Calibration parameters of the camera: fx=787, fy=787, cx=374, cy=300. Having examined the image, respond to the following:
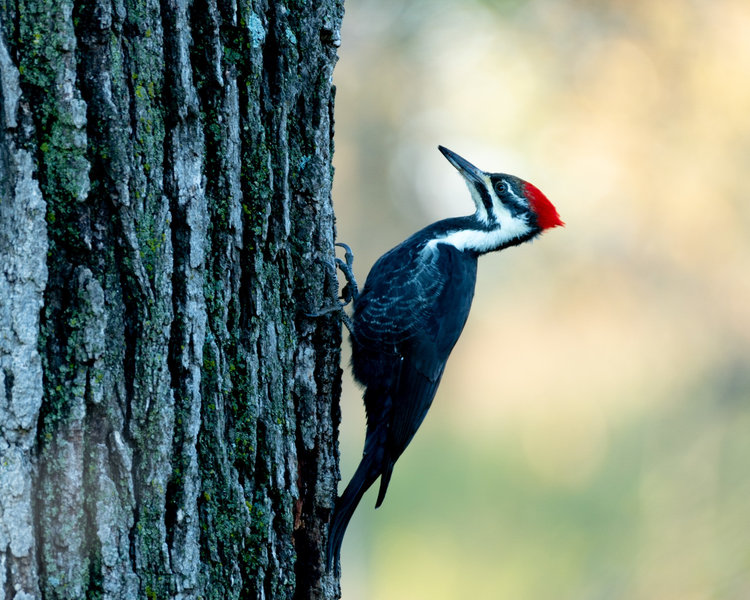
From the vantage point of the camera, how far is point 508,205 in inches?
138

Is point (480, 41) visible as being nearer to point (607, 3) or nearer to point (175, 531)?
point (607, 3)

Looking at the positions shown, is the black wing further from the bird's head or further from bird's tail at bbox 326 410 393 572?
the bird's head

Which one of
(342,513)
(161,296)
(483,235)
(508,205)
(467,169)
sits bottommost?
(342,513)

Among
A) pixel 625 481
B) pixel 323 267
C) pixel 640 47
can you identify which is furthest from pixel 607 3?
pixel 323 267

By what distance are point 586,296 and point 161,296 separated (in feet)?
17.8

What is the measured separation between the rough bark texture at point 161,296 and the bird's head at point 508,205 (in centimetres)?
165

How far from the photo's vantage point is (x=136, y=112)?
4.79 ft

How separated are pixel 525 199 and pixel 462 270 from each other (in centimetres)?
61

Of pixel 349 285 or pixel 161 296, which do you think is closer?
pixel 161 296

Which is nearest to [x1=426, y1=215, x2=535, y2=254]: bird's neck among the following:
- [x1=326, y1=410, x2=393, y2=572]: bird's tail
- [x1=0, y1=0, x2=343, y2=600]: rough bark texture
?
[x1=326, y1=410, x2=393, y2=572]: bird's tail

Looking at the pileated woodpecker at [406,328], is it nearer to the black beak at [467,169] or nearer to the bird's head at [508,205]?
the bird's head at [508,205]

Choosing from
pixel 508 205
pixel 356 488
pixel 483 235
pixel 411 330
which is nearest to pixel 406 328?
pixel 411 330

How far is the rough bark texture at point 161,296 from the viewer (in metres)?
1.33

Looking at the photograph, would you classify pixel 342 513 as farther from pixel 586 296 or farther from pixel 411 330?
pixel 586 296
